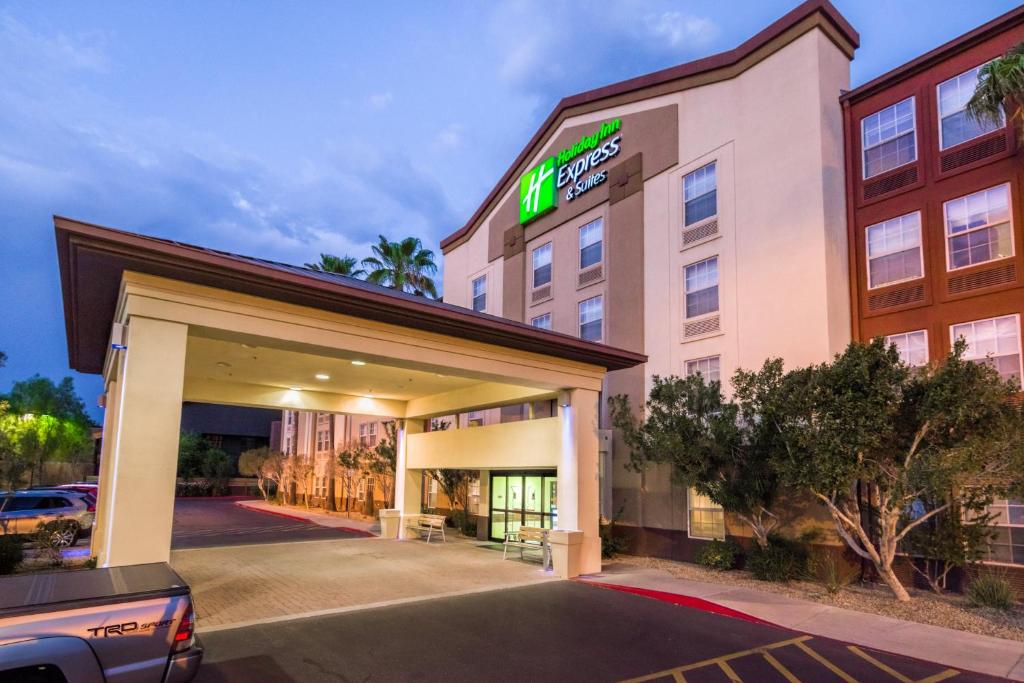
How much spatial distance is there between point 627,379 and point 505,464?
5005 millimetres

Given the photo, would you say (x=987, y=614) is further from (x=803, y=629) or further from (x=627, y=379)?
(x=627, y=379)

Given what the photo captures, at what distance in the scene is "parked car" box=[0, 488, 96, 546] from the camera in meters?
18.2

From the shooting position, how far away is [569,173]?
79.0 feet

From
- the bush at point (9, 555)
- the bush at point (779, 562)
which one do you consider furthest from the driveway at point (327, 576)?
the bush at point (779, 562)

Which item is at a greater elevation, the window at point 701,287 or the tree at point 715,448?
the window at point 701,287

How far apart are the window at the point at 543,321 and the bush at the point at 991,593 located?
14766 mm

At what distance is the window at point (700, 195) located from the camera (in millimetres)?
18719

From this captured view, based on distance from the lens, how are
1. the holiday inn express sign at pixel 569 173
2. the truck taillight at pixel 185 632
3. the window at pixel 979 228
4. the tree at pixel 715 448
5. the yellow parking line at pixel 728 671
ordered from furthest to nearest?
the holiday inn express sign at pixel 569 173
the tree at pixel 715 448
the window at pixel 979 228
the yellow parking line at pixel 728 671
the truck taillight at pixel 185 632

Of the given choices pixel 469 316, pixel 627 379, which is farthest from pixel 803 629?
pixel 627 379

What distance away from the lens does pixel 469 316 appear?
12977 millimetres

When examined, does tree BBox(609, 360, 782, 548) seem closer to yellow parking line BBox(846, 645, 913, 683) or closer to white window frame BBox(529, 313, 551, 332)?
yellow parking line BBox(846, 645, 913, 683)

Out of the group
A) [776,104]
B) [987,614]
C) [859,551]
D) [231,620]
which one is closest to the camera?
[231,620]

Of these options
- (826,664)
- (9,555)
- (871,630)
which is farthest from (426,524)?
(826,664)

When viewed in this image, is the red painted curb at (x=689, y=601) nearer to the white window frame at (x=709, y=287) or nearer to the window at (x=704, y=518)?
the window at (x=704, y=518)
